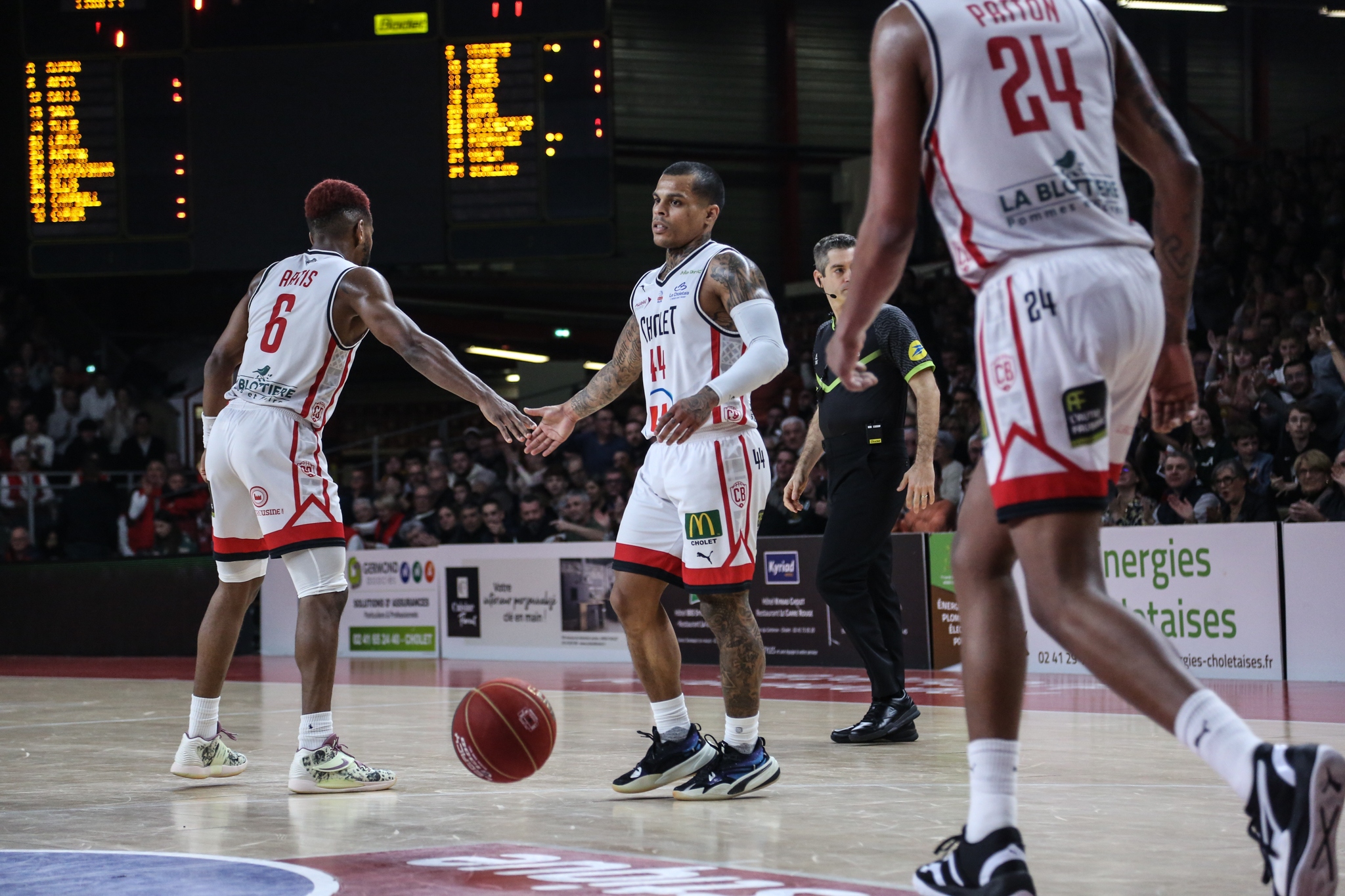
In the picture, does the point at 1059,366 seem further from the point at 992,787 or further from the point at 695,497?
the point at 695,497

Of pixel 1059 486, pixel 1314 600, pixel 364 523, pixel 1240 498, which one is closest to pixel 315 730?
pixel 1059 486

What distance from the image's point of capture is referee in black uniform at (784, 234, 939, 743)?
6613 millimetres

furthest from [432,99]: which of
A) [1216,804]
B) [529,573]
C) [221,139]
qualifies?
[1216,804]

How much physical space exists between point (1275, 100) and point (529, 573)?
1647cm

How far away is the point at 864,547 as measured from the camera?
6738 millimetres

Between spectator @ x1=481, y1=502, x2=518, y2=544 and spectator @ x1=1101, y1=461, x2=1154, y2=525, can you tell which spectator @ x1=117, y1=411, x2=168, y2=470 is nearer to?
spectator @ x1=481, y1=502, x2=518, y2=544

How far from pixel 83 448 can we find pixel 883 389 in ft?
45.3

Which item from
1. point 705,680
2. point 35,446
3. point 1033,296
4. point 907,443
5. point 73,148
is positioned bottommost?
point 705,680

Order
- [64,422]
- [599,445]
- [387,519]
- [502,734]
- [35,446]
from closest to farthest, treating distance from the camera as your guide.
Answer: [502,734], [387,519], [599,445], [35,446], [64,422]

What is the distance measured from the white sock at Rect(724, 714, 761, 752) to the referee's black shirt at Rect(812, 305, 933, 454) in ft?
7.31

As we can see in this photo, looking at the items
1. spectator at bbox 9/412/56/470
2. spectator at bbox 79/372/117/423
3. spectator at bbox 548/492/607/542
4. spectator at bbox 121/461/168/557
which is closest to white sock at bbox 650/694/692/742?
spectator at bbox 548/492/607/542

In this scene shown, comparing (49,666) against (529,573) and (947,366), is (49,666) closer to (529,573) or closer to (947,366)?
(529,573)

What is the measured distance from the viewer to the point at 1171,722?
2.73m

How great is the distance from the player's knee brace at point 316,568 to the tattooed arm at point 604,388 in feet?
2.93
